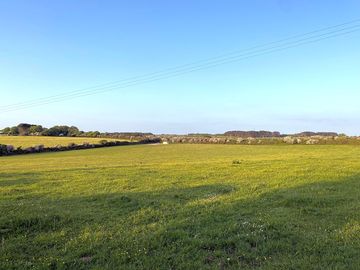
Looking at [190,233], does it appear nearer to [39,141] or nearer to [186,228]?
[186,228]

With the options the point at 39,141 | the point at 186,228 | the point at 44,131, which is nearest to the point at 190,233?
the point at 186,228

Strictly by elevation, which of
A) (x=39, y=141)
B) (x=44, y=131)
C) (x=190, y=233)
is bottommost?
(x=190, y=233)

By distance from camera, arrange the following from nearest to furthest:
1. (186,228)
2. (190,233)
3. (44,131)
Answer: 1. (190,233)
2. (186,228)
3. (44,131)

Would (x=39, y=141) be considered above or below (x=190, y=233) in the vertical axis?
above

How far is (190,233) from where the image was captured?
9305mm

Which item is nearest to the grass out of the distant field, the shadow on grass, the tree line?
the shadow on grass

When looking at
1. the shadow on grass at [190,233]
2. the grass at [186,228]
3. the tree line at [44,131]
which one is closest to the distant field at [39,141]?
the tree line at [44,131]

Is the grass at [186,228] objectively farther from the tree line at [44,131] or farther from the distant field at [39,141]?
the tree line at [44,131]

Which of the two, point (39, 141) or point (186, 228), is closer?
point (186, 228)

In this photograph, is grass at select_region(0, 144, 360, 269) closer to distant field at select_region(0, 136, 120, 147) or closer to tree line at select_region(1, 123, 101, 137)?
distant field at select_region(0, 136, 120, 147)

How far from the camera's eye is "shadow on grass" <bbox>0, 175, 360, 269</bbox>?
7590 mm

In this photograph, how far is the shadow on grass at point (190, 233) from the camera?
7.59 m

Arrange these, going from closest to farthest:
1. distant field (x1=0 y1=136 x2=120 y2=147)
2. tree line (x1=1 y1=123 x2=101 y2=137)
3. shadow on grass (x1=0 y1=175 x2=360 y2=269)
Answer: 1. shadow on grass (x1=0 y1=175 x2=360 y2=269)
2. distant field (x1=0 y1=136 x2=120 y2=147)
3. tree line (x1=1 y1=123 x2=101 y2=137)

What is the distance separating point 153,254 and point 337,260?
11.8 ft
